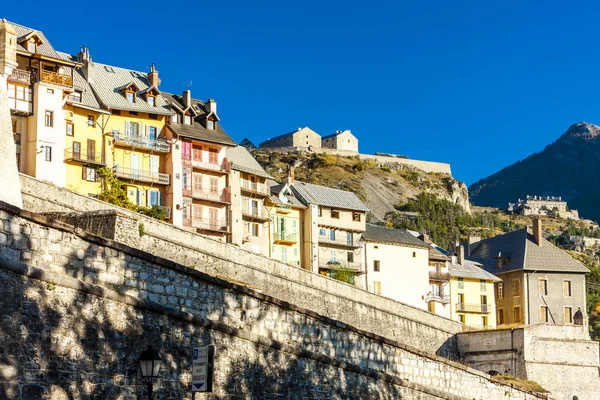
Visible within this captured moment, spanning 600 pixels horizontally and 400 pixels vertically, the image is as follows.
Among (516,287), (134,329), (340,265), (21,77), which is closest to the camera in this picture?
(134,329)

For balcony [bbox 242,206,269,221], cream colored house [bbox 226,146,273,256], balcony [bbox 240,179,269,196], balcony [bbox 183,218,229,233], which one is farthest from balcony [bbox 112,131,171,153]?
balcony [bbox 242,206,269,221]

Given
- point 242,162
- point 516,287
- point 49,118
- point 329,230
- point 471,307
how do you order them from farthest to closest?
point 516,287, point 471,307, point 329,230, point 242,162, point 49,118

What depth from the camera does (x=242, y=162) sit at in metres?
69.5

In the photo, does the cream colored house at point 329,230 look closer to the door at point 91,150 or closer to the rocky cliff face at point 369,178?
the door at point 91,150

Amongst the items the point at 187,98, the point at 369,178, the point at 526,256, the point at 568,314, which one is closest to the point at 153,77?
the point at 187,98

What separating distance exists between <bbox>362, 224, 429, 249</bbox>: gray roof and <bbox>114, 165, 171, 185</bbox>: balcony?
2171 cm

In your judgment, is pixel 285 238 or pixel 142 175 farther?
pixel 285 238

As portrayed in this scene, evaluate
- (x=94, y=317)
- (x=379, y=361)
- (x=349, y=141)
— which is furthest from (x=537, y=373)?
(x=349, y=141)

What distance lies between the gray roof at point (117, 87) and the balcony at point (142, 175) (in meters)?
3.94

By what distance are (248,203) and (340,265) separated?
9.63 metres

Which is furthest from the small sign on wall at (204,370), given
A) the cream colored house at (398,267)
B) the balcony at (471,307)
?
the balcony at (471,307)

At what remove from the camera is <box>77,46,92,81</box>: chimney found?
61.1 metres

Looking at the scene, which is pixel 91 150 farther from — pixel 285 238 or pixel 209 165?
pixel 285 238

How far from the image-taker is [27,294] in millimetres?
15828
